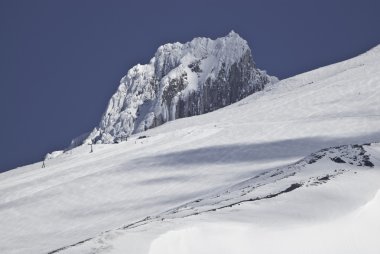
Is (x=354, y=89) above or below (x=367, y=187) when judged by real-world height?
above

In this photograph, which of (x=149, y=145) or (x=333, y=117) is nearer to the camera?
(x=333, y=117)

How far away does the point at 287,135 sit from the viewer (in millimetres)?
53312

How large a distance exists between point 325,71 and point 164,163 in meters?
74.0

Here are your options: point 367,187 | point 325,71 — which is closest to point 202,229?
point 367,187

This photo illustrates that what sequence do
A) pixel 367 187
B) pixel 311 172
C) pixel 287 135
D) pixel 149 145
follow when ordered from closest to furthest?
pixel 367 187, pixel 311 172, pixel 287 135, pixel 149 145

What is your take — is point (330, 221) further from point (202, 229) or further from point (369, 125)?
point (369, 125)

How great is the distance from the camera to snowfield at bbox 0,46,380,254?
14008 mm

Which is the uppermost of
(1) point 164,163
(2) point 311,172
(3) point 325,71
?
(3) point 325,71

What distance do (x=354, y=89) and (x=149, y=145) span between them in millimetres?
27331

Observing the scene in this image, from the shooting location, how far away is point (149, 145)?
6353cm

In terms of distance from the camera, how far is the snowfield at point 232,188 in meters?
14.0

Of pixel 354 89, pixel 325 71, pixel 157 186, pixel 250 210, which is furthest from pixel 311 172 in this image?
pixel 325 71

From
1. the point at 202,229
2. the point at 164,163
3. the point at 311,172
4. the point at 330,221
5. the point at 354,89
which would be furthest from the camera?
the point at 354,89

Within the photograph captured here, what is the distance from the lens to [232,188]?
30781 millimetres
